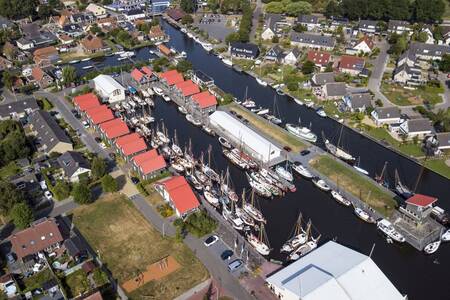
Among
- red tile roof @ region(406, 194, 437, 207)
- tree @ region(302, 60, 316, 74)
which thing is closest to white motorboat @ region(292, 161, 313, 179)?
red tile roof @ region(406, 194, 437, 207)

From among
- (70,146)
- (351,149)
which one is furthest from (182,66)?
(351,149)

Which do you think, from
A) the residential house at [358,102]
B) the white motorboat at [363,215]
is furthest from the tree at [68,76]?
the white motorboat at [363,215]

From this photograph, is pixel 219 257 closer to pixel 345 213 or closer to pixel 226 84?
pixel 345 213

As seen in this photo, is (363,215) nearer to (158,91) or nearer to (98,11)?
(158,91)

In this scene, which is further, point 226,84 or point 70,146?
point 226,84

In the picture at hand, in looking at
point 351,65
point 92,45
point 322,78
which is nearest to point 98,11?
point 92,45
